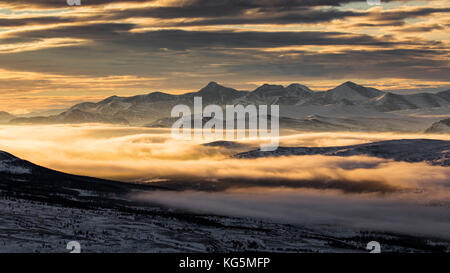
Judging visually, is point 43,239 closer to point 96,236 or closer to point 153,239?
point 96,236

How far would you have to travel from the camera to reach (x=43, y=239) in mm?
169375
